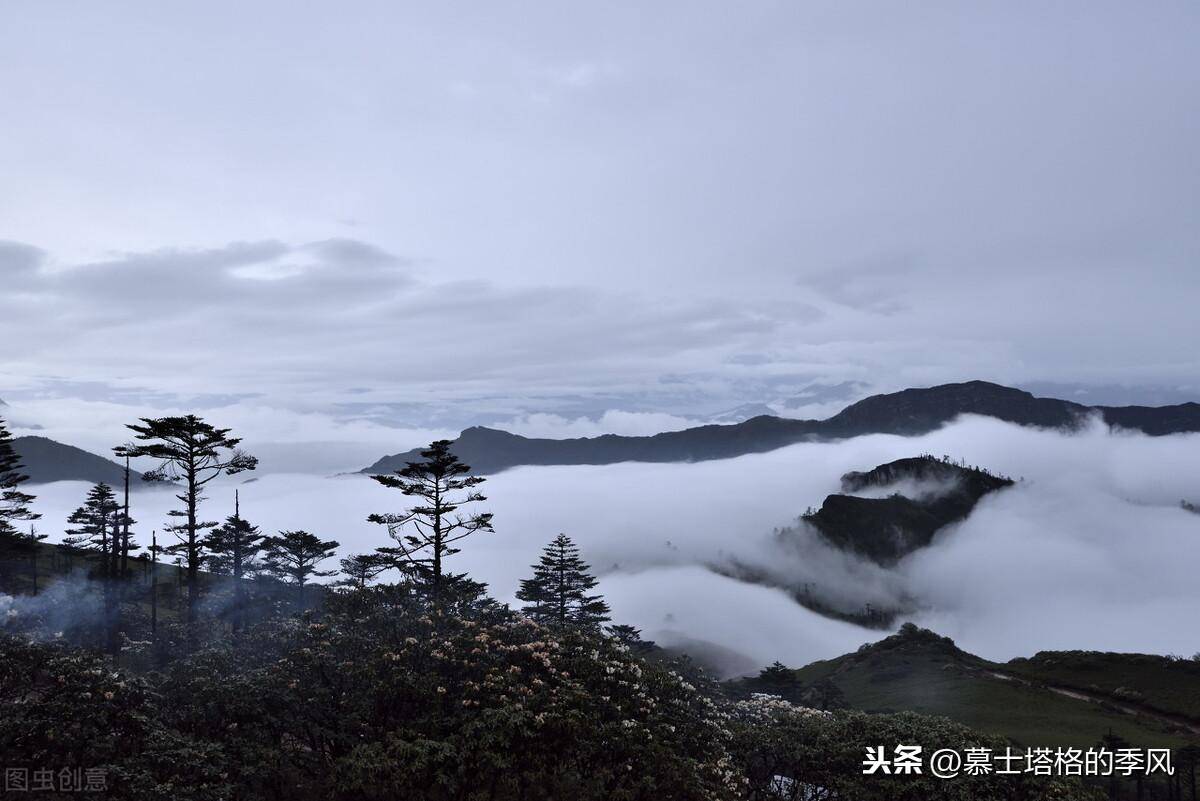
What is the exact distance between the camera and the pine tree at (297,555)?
2891 inches

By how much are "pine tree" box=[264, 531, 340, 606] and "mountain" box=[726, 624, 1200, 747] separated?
59.9 meters

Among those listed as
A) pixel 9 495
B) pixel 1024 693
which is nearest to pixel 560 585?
pixel 9 495

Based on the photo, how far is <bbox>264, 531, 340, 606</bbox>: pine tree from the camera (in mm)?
73438

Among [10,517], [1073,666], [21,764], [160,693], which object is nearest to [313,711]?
[160,693]

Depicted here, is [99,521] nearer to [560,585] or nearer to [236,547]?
[236,547]

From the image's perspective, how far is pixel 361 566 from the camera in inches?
2408

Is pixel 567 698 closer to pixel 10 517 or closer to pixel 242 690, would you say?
pixel 242 690

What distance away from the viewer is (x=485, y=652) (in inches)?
908

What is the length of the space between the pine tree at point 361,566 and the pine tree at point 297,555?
2.35m

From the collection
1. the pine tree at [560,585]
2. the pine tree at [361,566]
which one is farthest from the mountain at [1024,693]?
the pine tree at [361,566]

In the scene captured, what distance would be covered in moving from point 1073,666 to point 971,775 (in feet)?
436

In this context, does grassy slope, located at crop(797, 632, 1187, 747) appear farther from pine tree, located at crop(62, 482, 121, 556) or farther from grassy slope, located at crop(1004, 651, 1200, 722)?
pine tree, located at crop(62, 482, 121, 556)

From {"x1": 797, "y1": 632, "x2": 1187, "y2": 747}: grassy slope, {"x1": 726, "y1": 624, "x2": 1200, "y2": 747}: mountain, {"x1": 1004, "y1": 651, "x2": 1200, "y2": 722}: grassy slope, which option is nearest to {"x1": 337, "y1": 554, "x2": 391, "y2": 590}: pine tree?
{"x1": 726, "y1": 624, "x2": 1200, "y2": 747}: mountain

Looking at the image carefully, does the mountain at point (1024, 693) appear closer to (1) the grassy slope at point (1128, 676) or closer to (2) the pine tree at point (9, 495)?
(1) the grassy slope at point (1128, 676)
